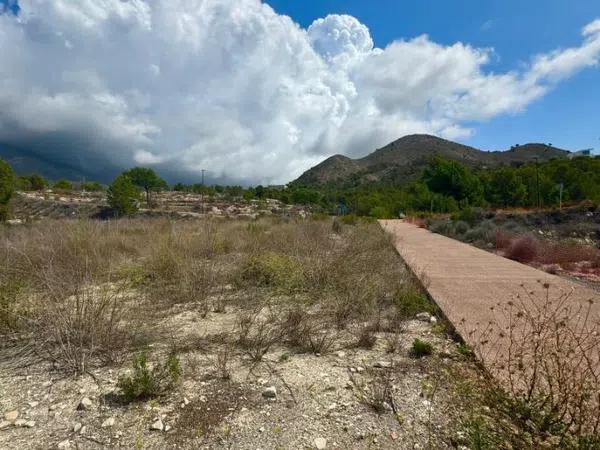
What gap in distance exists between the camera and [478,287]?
18.5 ft

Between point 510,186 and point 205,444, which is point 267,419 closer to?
point 205,444

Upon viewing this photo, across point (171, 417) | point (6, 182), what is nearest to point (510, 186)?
point (171, 417)

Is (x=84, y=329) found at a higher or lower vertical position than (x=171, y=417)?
higher

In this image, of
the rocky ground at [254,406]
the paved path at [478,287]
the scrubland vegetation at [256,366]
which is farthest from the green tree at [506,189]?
the rocky ground at [254,406]

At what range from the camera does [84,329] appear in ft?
10.7

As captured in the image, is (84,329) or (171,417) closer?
(171,417)

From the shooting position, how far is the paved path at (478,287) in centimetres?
412

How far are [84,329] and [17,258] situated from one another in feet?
11.3

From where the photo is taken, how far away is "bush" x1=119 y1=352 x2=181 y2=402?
258 centimetres

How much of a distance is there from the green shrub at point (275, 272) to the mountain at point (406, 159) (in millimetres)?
60397

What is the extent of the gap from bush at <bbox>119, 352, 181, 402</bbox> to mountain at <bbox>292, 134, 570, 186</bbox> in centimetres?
6413

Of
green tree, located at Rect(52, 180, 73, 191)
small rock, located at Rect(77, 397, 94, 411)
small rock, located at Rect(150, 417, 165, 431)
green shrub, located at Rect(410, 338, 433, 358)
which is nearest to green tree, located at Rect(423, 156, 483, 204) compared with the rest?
green shrub, located at Rect(410, 338, 433, 358)

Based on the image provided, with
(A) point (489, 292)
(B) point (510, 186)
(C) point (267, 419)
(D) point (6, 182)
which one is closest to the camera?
(C) point (267, 419)

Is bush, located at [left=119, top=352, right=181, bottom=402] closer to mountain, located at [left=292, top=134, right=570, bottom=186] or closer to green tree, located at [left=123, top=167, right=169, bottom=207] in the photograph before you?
green tree, located at [left=123, top=167, right=169, bottom=207]
